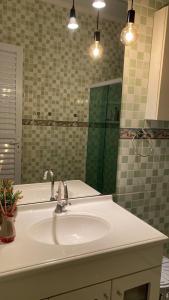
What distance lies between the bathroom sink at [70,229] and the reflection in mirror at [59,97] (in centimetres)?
21

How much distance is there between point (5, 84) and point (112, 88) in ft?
2.22

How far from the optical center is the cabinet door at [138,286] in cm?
116

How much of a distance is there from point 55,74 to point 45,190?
702 mm

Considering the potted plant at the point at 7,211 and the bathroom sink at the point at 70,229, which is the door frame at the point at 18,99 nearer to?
the potted plant at the point at 7,211

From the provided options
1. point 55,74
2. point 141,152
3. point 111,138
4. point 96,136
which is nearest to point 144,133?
point 141,152

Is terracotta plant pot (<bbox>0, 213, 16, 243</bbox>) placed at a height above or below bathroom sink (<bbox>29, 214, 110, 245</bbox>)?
above

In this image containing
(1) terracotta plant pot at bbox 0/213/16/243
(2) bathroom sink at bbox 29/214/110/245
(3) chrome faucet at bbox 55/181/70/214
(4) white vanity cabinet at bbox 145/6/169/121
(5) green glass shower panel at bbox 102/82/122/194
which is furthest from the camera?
(5) green glass shower panel at bbox 102/82/122/194

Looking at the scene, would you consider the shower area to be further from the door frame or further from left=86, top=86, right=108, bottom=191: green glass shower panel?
the door frame

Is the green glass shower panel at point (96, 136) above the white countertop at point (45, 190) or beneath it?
above

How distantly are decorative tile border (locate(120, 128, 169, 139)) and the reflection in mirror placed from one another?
7 cm

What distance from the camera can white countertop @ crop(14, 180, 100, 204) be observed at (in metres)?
1.50

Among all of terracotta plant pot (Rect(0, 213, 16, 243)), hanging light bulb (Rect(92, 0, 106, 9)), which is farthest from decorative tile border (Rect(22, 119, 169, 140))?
hanging light bulb (Rect(92, 0, 106, 9))

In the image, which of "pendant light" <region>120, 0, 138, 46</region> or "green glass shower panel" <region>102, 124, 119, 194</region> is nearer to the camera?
"pendant light" <region>120, 0, 138, 46</region>

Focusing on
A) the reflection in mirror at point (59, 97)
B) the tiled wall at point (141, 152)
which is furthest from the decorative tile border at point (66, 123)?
the tiled wall at point (141, 152)
